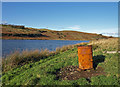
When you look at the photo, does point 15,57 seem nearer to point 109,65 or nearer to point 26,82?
point 26,82

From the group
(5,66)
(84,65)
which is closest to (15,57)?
(5,66)

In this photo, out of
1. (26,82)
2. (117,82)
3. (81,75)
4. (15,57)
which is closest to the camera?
(117,82)

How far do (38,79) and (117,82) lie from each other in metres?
3.71

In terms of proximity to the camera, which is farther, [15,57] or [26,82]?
[15,57]

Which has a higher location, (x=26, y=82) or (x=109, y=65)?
(x=109, y=65)

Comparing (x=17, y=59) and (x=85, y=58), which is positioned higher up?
(x=85, y=58)

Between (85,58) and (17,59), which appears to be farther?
(17,59)

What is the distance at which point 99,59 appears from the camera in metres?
8.91

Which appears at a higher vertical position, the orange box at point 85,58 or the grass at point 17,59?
the orange box at point 85,58

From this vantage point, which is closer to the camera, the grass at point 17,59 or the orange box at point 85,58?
the orange box at point 85,58

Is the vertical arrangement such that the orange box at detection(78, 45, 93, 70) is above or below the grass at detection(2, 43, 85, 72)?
above

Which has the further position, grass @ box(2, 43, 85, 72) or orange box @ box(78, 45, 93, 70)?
grass @ box(2, 43, 85, 72)

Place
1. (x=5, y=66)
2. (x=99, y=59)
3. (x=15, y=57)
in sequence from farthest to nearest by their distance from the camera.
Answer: (x=15, y=57), (x=5, y=66), (x=99, y=59)

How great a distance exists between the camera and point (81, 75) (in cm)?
659
